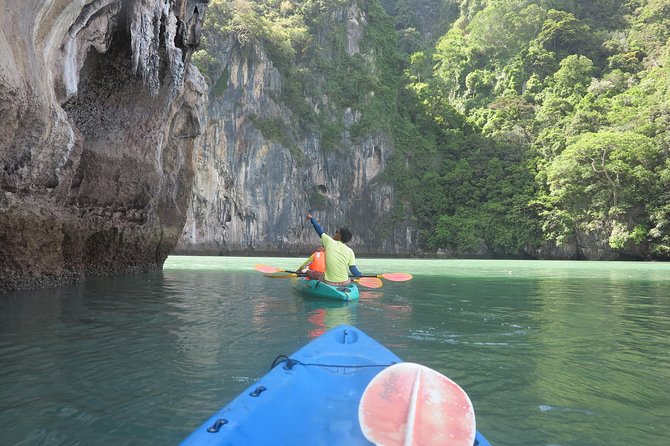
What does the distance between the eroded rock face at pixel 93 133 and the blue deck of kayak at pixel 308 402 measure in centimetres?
496

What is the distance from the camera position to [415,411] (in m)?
1.66

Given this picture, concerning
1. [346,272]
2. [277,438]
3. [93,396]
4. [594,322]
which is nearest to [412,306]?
[346,272]

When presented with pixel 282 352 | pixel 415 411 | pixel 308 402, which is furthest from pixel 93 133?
pixel 415 411

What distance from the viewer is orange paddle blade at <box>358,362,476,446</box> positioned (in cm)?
Result: 160

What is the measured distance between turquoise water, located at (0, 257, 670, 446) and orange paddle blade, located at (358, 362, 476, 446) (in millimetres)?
699

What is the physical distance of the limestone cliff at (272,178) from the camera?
3300 cm

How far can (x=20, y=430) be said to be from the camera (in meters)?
2.23

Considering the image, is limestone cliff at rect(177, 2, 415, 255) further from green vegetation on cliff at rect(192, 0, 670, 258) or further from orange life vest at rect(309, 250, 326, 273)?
orange life vest at rect(309, 250, 326, 273)

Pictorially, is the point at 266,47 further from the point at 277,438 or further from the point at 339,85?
the point at 277,438

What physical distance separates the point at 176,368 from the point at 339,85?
3961cm

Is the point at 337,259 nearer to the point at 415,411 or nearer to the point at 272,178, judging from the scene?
the point at 415,411

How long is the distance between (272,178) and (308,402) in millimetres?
33520

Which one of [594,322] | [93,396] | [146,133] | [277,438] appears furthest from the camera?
[146,133]

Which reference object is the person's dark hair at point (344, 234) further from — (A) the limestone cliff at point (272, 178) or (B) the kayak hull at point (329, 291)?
(A) the limestone cliff at point (272, 178)
